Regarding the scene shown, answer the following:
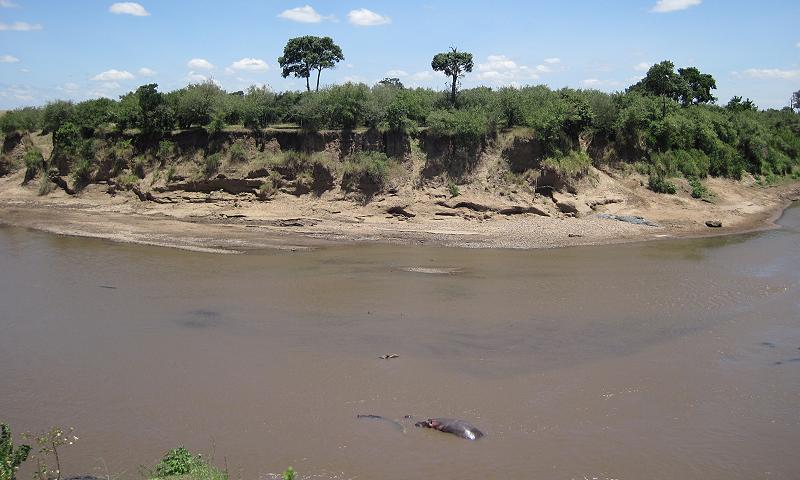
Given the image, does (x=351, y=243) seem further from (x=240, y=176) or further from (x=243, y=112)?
(x=243, y=112)

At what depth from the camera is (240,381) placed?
33.3ft

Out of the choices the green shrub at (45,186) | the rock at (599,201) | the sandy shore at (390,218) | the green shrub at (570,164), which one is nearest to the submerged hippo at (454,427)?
the sandy shore at (390,218)

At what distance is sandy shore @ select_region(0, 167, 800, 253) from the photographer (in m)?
21.8

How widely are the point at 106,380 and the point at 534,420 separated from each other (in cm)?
660

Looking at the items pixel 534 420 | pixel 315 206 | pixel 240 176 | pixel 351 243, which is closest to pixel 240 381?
pixel 534 420

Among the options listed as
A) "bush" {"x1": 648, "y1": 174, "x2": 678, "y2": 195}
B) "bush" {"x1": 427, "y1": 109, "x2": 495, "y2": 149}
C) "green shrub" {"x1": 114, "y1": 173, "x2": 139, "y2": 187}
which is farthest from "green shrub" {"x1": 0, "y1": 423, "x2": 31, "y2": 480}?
"bush" {"x1": 648, "y1": 174, "x2": 678, "y2": 195}

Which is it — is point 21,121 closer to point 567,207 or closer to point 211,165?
point 211,165

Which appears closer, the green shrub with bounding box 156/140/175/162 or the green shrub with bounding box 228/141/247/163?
the green shrub with bounding box 228/141/247/163

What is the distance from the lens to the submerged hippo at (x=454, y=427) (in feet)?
27.4

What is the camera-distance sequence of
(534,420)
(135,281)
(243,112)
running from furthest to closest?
(243,112) → (135,281) → (534,420)

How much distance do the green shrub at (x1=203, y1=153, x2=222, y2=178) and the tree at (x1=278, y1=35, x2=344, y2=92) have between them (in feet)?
17.5

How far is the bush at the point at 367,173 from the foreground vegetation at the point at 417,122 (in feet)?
0.13

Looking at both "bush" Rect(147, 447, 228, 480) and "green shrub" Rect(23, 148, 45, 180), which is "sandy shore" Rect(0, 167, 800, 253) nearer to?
"green shrub" Rect(23, 148, 45, 180)

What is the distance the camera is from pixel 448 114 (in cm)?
2566
